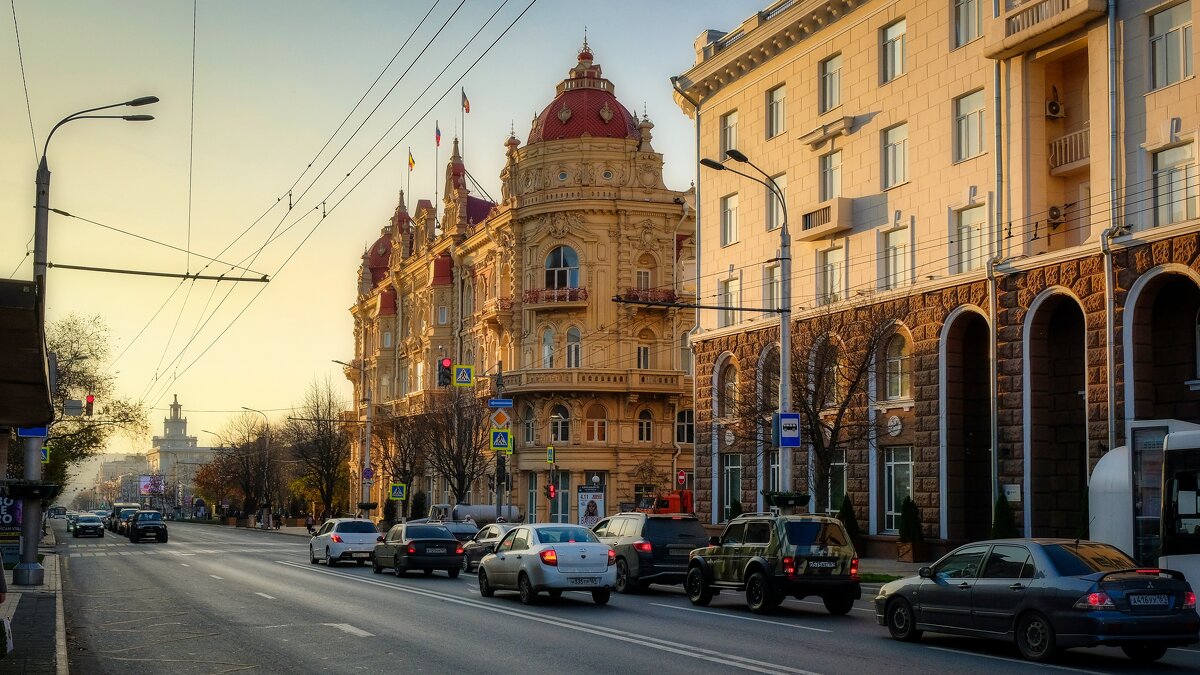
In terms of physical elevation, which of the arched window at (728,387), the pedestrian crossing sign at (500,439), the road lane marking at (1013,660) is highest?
the arched window at (728,387)

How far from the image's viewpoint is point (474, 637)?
1688 centimetres

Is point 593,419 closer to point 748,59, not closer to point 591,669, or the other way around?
point 748,59

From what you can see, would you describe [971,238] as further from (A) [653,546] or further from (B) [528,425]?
(B) [528,425]

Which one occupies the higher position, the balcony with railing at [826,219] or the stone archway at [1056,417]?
the balcony with railing at [826,219]

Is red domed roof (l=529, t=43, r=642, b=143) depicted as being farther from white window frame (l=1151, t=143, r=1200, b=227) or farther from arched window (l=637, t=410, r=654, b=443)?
white window frame (l=1151, t=143, r=1200, b=227)

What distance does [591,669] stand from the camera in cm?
1370

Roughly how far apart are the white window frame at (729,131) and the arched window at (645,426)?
22.4 meters

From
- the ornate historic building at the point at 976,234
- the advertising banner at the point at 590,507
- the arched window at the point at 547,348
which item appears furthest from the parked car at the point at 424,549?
the arched window at the point at 547,348

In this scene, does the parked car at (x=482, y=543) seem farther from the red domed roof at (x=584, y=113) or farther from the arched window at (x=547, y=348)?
the red domed roof at (x=584, y=113)

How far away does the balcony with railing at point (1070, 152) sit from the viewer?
31.7 metres

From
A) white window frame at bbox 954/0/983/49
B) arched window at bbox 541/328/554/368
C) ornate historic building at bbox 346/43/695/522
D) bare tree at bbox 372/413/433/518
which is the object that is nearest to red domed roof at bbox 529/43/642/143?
ornate historic building at bbox 346/43/695/522

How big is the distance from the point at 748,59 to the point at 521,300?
2610 centimetres

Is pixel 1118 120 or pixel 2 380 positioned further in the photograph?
pixel 1118 120

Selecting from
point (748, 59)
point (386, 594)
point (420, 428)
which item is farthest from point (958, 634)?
point (420, 428)
